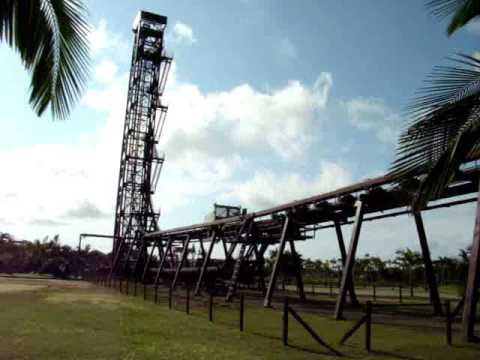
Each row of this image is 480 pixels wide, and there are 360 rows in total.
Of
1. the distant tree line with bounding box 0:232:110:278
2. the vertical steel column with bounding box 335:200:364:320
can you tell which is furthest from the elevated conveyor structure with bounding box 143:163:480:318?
the distant tree line with bounding box 0:232:110:278

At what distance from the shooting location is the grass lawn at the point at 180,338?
859cm

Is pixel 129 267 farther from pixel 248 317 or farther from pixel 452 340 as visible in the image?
pixel 452 340

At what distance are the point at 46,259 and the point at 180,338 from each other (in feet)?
184

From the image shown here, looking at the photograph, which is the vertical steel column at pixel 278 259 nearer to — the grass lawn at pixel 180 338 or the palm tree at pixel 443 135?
the grass lawn at pixel 180 338

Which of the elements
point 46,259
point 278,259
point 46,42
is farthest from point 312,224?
point 46,259

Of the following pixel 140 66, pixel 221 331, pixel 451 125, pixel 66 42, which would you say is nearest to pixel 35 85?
pixel 66 42

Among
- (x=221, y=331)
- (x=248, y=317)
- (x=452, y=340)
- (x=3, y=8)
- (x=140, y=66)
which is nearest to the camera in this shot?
(x=3, y=8)

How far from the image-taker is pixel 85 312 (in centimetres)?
1509

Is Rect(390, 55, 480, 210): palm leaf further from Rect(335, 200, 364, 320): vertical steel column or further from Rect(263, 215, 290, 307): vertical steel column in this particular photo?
Rect(263, 215, 290, 307): vertical steel column

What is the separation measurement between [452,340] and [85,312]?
1086 cm

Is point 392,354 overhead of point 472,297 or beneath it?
beneath

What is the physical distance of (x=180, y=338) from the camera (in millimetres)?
10344

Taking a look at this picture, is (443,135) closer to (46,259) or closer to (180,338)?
(180,338)

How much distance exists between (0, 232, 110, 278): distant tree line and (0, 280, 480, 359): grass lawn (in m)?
37.2
